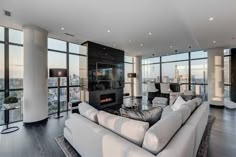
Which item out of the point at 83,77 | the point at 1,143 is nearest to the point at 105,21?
the point at 83,77

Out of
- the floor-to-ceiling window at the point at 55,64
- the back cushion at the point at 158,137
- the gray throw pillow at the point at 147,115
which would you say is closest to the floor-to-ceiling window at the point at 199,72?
the gray throw pillow at the point at 147,115

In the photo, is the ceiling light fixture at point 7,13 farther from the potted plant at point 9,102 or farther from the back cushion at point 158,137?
the back cushion at point 158,137

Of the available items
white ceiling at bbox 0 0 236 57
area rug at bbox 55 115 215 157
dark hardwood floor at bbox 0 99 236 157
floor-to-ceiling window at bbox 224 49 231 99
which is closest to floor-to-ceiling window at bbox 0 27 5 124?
white ceiling at bbox 0 0 236 57

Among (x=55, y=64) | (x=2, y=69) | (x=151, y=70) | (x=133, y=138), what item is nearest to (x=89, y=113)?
(x=133, y=138)

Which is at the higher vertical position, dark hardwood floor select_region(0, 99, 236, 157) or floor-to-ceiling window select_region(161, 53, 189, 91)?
floor-to-ceiling window select_region(161, 53, 189, 91)

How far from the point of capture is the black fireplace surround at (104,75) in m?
5.74

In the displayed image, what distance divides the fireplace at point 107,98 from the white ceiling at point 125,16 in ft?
10.2

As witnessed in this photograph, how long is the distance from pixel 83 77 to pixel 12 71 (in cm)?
245

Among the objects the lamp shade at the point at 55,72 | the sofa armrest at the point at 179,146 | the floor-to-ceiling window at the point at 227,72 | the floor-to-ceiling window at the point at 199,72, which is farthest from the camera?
the floor-to-ceiling window at the point at 199,72

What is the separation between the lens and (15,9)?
301cm

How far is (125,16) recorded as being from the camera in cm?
337

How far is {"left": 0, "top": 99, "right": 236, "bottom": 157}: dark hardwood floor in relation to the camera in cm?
235

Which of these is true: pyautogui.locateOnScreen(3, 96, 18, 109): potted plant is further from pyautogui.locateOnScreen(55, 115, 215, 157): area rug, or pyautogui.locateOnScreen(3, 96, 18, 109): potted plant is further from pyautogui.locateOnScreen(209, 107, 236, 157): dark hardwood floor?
pyautogui.locateOnScreen(209, 107, 236, 157): dark hardwood floor

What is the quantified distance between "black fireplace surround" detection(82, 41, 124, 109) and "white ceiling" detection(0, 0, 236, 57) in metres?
1.54
